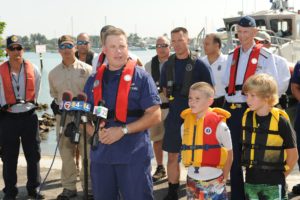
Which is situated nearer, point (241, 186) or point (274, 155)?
point (274, 155)

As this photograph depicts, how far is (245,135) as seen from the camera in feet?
12.8

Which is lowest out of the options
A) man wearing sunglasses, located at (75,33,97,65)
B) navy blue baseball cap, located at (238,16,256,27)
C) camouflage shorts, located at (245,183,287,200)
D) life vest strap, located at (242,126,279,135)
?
camouflage shorts, located at (245,183,287,200)

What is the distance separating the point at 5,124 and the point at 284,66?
10.9ft

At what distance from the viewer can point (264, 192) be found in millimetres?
3758

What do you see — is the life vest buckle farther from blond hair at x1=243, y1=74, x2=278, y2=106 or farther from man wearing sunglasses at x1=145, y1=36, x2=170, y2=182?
man wearing sunglasses at x1=145, y1=36, x2=170, y2=182

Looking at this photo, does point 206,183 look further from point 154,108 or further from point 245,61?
point 245,61

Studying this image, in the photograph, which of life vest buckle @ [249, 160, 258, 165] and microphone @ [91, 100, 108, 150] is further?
life vest buckle @ [249, 160, 258, 165]

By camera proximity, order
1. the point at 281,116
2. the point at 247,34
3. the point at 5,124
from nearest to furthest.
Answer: the point at 281,116, the point at 247,34, the point at 5,124

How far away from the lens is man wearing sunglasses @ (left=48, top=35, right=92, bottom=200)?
5.59m

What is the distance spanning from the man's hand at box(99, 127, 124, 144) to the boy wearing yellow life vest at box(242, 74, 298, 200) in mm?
1149

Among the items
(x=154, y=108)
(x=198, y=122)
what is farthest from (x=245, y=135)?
(x=154, y=108)

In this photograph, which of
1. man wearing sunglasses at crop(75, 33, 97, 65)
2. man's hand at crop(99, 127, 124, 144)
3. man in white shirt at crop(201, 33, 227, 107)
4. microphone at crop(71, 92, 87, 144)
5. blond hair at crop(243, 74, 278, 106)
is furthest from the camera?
man wearing sunglasses at crop(75, 33, 97, 65)

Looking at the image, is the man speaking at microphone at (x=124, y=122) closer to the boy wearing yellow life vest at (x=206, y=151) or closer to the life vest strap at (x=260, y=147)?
the boy wearing yellow life vest at (x=206, y=151)

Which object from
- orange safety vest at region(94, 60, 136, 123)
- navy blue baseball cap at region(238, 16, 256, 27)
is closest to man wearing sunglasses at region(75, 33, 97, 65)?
navy blue baseball cap at region(238, 16, 256, 27)
